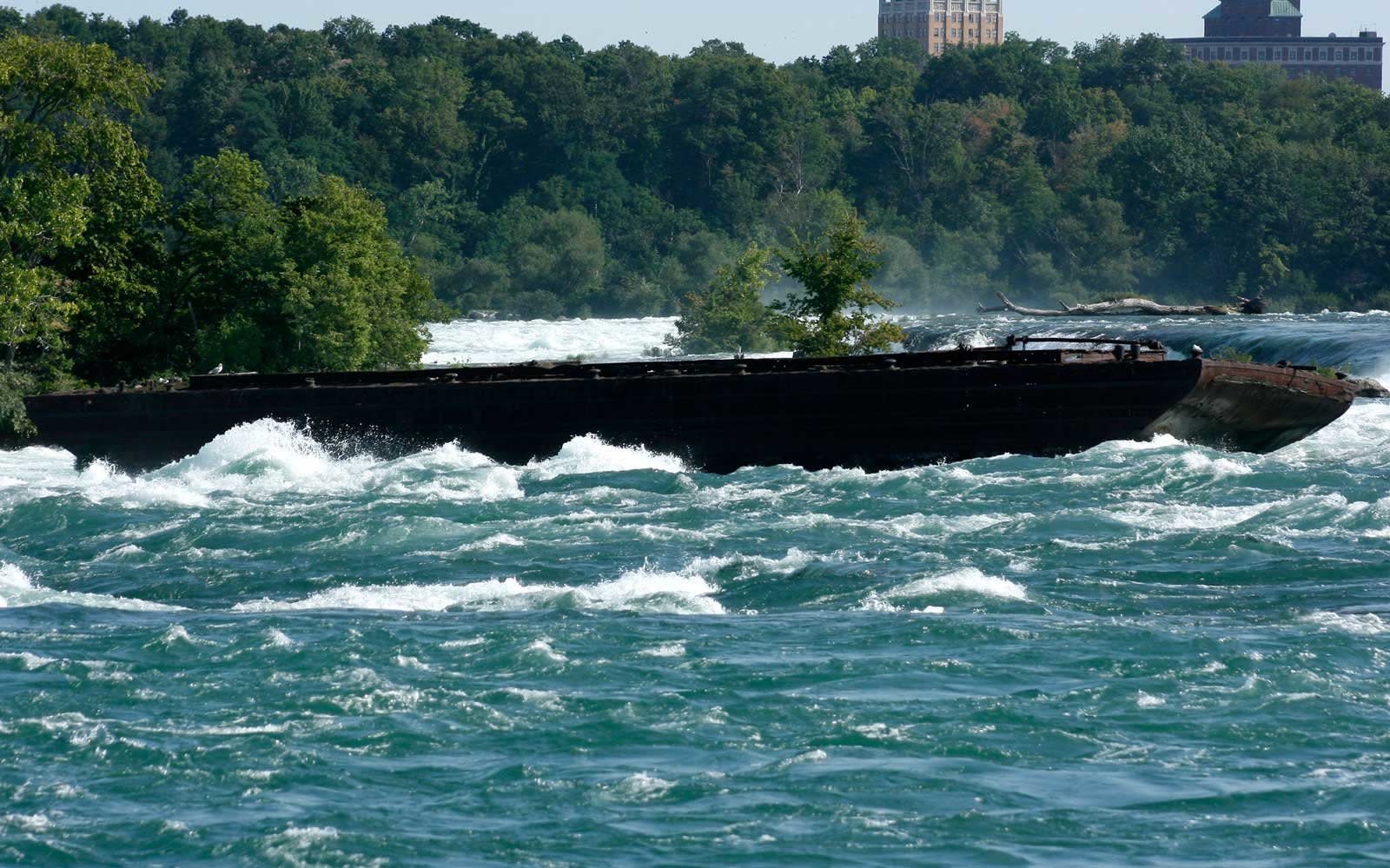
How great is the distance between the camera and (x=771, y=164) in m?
132

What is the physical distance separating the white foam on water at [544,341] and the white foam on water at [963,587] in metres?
45.3

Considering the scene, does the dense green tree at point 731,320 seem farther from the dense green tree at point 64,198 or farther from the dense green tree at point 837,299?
the dense green tree at point 64,198

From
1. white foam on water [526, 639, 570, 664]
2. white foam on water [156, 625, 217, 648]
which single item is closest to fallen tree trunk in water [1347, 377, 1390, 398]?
white foam on water [526, 639, 570, 664]

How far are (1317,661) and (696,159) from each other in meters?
118

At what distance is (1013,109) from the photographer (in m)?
145

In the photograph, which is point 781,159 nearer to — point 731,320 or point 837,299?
point 731,320

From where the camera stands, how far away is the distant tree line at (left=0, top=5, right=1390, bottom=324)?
117 m

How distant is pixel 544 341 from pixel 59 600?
58.5 m

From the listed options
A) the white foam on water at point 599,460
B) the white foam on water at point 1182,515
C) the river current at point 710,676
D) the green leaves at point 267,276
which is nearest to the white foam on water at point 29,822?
the river current at point 710,676

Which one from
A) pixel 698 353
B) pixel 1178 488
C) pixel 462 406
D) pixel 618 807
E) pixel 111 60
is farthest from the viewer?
pixel 698 353

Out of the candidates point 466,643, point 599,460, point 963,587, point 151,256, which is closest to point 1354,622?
point 963,587

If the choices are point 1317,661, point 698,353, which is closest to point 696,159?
point 698,353

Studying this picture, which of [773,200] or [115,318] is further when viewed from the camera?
[773,200]

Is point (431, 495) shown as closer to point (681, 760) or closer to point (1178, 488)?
point (1178, 488)
